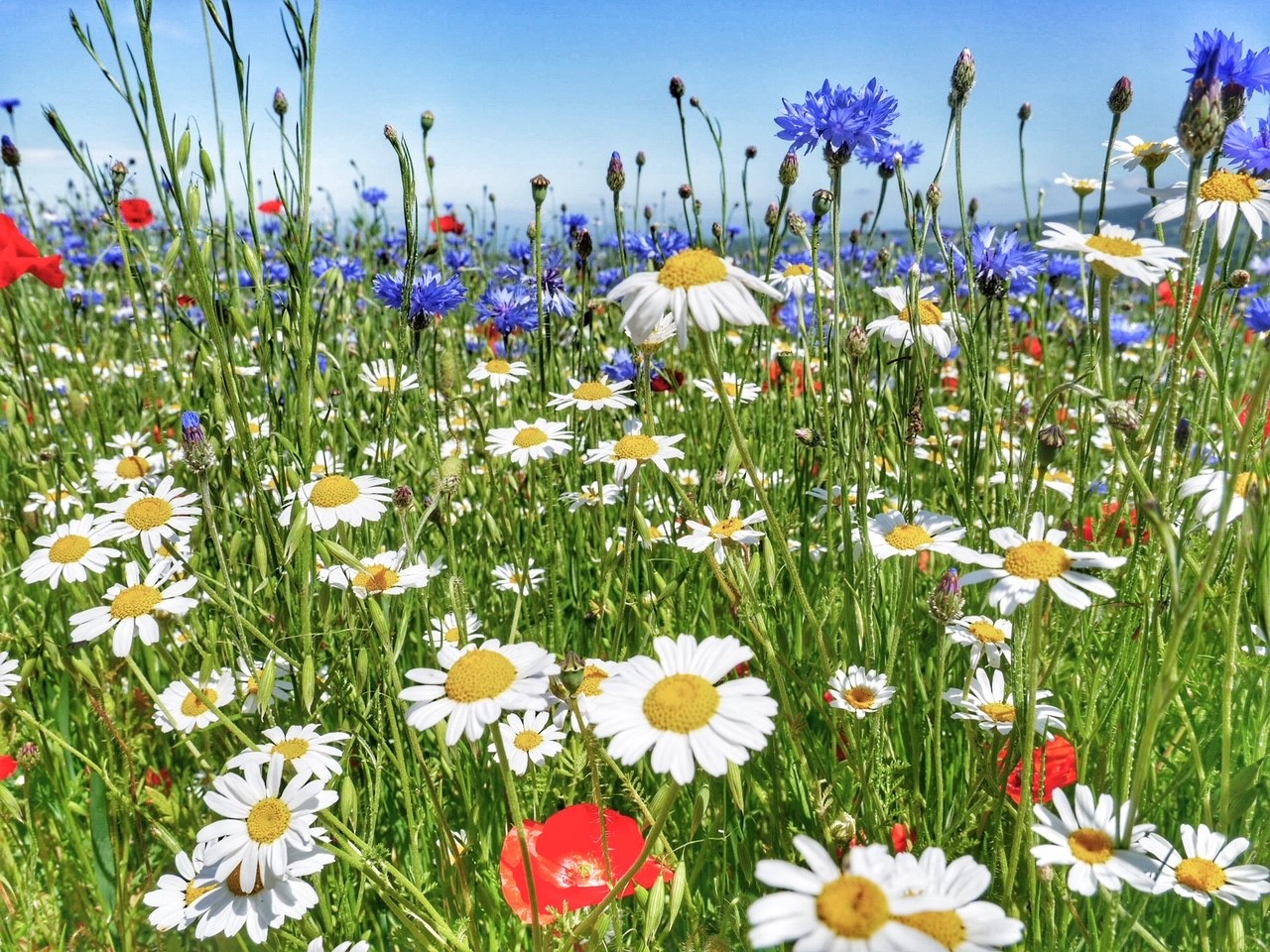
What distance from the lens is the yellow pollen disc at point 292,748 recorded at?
1139 mm

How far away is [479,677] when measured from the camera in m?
0.86

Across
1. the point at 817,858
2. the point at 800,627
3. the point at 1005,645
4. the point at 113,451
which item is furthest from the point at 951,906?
the point at 113,451

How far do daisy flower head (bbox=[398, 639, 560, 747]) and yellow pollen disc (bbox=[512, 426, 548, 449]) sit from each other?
0.84m

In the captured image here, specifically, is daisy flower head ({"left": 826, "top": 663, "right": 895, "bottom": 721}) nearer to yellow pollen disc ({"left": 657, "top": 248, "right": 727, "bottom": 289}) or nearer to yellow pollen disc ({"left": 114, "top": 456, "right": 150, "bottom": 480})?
yellow pollen disc ({"left": 657, "top": 248, "right": 727, "bottom": 289})

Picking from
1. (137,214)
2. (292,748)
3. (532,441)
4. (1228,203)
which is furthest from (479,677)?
(137,214)

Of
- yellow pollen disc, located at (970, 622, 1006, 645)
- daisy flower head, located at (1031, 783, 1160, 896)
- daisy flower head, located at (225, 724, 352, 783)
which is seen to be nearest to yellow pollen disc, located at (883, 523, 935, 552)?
yellow pollen disc, located at (970, 622, 1006, 645)

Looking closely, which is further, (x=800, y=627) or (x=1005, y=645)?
(x=800, y=627)

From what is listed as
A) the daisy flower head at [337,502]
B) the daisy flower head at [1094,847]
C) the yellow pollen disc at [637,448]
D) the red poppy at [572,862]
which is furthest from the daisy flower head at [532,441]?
the daisy flower head at [1094,847]

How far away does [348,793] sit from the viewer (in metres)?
1.16

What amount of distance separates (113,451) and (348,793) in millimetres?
1723

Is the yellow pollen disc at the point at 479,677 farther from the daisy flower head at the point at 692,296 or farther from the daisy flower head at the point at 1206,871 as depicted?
the daisy flower head at the point at 1206,871

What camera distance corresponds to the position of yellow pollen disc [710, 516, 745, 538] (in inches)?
52.9

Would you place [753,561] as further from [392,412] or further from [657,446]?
[392,412]

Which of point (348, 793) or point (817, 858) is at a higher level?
point (817, 858)
